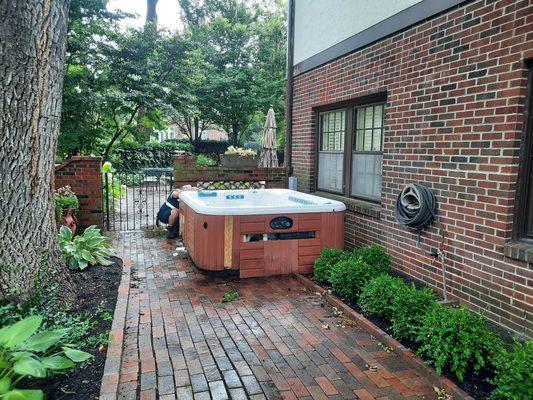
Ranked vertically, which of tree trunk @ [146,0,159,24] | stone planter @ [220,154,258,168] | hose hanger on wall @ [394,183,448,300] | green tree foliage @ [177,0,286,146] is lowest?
hose hanger on wall @ [394,183,448,300]

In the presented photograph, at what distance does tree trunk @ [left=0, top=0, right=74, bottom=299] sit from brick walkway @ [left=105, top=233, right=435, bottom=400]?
0.92m

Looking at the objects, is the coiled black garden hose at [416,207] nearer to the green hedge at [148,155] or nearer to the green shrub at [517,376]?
the green shrub at [517,376]

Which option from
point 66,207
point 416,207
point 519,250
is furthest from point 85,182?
point 519,250

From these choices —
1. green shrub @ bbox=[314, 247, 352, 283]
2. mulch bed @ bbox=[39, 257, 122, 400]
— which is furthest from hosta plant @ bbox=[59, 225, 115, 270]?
green shrub @ bbox=[314, 247, 352, 283]

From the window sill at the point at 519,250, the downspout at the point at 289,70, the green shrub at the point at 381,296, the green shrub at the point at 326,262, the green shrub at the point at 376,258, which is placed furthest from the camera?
the downspout at the point at 289,70

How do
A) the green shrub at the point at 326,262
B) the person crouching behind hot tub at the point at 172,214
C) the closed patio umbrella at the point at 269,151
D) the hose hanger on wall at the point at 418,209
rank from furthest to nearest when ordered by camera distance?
1. the closed patio umbrella at the point at 269,151
2. the person crouching behind hot tub at the point at 172,214
3. the green shrub at the point at 326,262
4. the hose hanger on wall at the point at 418,209

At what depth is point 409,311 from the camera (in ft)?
9.55

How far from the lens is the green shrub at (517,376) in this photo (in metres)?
1.97

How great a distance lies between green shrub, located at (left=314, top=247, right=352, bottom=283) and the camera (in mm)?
4215

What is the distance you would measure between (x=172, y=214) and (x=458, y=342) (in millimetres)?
4916

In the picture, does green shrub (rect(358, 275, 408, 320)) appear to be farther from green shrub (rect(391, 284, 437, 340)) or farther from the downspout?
the downspout

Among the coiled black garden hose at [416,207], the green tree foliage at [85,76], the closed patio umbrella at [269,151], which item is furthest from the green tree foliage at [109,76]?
the coiled black garden hose at [416,207]

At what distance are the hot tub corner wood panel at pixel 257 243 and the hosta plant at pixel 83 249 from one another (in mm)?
981

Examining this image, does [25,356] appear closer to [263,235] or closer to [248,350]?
[248,350]
